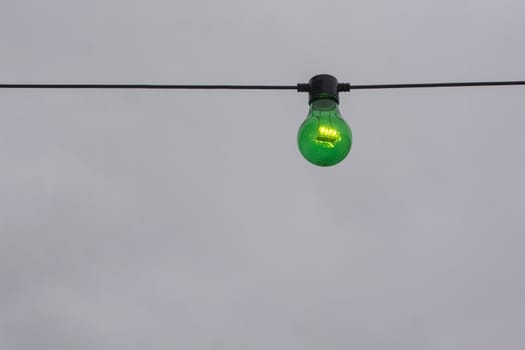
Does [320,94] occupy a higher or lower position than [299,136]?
higher

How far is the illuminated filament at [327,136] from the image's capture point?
15.3ft

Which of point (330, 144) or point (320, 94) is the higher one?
point (320, 94)

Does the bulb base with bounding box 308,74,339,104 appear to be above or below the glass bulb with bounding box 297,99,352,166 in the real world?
above

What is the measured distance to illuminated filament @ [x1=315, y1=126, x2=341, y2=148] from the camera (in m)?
4.68

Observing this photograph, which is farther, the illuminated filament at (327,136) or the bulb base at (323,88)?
the bulb base at (323,88)

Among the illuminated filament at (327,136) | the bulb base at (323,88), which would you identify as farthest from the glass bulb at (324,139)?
the bulb base at (323,88)

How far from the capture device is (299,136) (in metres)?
4.80

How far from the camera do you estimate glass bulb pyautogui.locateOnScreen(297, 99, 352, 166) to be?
15.3 feet

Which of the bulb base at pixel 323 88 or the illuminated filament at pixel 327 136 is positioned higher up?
the bulb base at pixel 323 88

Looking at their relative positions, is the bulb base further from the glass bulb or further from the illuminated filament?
the illuminated filament

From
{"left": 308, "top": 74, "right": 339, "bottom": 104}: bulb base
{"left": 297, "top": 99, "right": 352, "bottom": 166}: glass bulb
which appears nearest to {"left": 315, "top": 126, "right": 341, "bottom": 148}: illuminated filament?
{"left": 297, "top": 99, "right": 352, "bottom": 166}: glass bulb

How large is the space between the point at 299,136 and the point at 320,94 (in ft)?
1.44

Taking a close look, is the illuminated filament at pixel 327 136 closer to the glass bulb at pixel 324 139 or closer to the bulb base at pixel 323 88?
the glass bulb at pixel 324 139

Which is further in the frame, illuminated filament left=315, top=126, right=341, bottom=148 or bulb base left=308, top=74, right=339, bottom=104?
A: bulb base left=308, top=74, right=339, bottom=104
